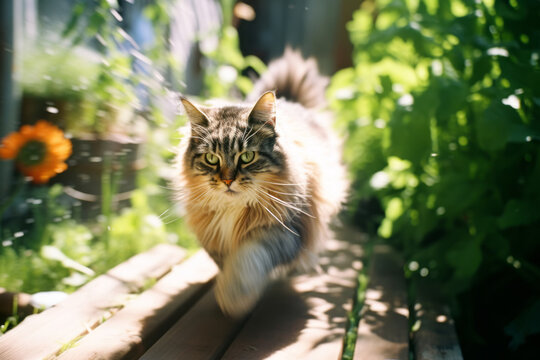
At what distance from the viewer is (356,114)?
2.78 metres

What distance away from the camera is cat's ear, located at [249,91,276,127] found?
1481 mm

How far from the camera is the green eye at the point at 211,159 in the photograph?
1535 millimetres

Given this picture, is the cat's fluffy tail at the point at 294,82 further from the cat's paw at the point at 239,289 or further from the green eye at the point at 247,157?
the cat's paw at the point at 239,289

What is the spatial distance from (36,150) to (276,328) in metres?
1.13

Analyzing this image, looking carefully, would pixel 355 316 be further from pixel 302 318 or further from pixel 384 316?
pixel 302 318

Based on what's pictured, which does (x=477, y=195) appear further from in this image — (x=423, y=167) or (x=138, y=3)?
(x=138, y=3)

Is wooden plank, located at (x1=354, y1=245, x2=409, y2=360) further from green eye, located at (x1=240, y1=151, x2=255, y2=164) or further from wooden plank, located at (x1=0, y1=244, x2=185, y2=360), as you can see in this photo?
wooden plank, located at (x1=0, y1=244, x2=185, y2=360)

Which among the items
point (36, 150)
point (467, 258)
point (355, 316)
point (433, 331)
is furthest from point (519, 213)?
point (36, 150)

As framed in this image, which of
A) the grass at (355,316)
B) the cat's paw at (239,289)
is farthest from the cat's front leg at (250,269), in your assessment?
the grass at (355,316)

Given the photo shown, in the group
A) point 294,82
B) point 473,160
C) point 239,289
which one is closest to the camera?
point 239,289

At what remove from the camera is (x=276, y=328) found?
5.04 feet

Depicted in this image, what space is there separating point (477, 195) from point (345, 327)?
77cm

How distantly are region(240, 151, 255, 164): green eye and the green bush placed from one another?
74 cm

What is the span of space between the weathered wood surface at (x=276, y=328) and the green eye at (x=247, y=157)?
0.56 metres
